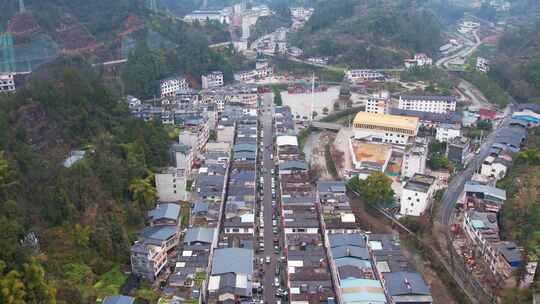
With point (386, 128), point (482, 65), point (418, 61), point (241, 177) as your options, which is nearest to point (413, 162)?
point (386, 128)

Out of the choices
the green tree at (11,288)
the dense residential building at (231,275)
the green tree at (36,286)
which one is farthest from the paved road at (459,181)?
the green tree at (11,288)

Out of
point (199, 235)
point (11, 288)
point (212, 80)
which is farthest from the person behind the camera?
point (212, 80)

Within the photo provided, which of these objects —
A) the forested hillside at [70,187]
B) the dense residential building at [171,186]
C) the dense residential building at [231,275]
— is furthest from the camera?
the dense residential building at [171,186]

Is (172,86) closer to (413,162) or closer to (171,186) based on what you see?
(171,186)

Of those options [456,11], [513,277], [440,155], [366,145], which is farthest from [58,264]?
[456,11]

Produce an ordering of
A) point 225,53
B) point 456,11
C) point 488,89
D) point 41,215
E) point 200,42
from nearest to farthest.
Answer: point 41,215 → point 488,89 → point 200,42 → point 225,53 → point 456,11

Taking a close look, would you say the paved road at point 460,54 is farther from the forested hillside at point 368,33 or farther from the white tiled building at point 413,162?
the white tiled building at point 413,162

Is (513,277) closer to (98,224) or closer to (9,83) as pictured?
(98,224)
